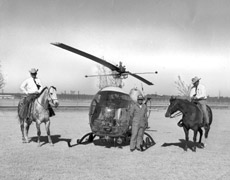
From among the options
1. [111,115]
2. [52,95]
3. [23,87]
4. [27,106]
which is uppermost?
[23,87]

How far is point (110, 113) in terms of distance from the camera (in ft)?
31.8

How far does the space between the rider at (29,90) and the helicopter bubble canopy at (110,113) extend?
8.33 ft

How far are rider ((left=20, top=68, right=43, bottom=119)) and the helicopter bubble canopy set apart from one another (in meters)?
2.54

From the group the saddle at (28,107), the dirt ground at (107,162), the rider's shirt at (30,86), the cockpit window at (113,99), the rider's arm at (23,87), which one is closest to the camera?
the dirt ground at (107,162)

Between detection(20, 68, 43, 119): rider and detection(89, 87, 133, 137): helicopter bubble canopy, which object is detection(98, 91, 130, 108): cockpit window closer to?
detection(89, 87, 133, 137): helicopter bubble canopy

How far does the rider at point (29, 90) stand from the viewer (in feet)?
33.7

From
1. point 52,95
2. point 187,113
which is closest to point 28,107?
point 52,95

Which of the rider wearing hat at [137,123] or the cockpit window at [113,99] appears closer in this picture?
the rider wearing hat at [137,123]

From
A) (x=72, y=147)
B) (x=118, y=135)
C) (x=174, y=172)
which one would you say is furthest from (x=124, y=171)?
(x=72, y=147)

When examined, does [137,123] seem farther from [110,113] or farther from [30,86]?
[30,86]

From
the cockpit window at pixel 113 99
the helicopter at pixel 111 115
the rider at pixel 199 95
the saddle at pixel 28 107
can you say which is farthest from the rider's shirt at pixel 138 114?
the saddle at pixel 28 107

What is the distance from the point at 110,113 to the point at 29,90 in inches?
139

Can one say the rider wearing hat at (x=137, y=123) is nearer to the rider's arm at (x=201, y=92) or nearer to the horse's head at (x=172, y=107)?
the horse's head at (x=172, y=107)

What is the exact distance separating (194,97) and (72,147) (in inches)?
208
